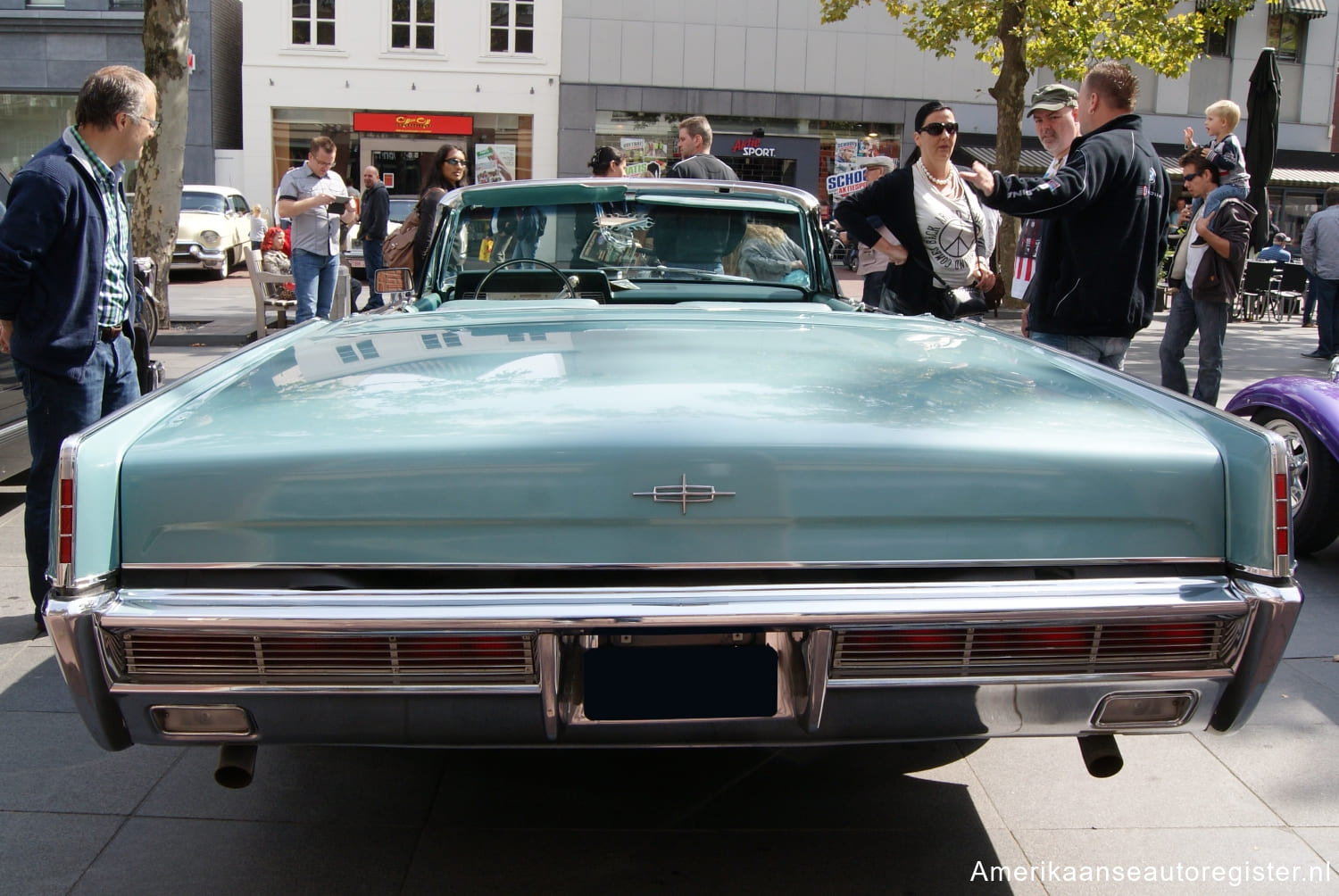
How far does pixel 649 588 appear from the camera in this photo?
203 cm

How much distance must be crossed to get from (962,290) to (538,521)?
140 inches

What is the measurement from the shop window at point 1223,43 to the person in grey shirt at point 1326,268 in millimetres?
18951

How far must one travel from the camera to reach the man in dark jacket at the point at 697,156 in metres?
7.33

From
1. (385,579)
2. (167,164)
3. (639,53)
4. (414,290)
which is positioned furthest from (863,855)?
(639,53)

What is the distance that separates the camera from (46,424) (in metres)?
3.70

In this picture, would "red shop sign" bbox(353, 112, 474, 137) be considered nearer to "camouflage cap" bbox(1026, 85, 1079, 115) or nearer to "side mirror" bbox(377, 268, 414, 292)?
"camouflage cap" bbox(1026, 85, 1079, 115)

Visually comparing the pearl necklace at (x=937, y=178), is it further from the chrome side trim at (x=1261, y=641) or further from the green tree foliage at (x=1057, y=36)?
the green tree foliage at (x=1057, y=36)

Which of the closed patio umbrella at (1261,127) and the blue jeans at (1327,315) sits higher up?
the closed patio umbrella at (1261,127)

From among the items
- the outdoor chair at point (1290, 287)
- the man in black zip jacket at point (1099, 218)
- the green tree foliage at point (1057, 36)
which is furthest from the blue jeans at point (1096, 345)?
the outdoor chair at point (1290, 287)

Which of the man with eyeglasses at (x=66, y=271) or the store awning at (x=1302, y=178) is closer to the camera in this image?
the man with eyeglasses at (x=66, y=271)

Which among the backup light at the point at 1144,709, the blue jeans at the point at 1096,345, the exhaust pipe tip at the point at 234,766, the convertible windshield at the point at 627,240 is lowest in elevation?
the exhaust pipe tip at the point at 234,766

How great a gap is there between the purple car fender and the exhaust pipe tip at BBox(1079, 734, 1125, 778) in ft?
9.41

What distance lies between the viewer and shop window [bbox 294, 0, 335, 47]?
2750cm

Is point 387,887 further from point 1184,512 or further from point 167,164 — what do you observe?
point 167,164
